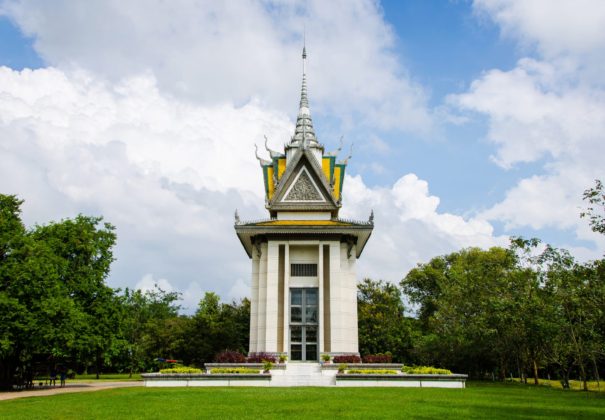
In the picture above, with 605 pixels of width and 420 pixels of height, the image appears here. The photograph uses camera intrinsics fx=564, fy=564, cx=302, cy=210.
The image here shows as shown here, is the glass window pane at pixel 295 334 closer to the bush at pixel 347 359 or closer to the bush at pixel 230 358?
the bush at pixel 347 359

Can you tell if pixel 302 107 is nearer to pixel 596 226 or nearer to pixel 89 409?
pixel 596 226

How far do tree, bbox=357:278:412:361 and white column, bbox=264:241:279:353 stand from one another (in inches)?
543

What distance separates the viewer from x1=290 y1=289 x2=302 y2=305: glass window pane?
108 feet

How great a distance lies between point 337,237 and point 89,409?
20404 mm

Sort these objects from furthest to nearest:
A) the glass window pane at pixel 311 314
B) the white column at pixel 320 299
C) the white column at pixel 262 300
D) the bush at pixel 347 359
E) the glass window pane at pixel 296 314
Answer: the glass window pane at pixel 296 314 → the glass window pane at pixel 311 314 → the white column at pixel 262 300 → the white column at pixel 320 299 → the bush at pixel 347 359

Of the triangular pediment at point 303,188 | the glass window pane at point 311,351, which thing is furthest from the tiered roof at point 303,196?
the glass window pane at point 311,351

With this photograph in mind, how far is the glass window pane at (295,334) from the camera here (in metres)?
32.4

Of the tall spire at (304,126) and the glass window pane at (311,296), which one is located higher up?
the tall spire at (304,126)

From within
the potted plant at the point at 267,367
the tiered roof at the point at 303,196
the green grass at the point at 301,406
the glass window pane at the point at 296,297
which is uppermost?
the tiered roof at the point at 303,196

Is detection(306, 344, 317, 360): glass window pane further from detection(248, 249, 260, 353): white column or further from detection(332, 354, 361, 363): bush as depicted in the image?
detection(332, 354, 361, 363): bush

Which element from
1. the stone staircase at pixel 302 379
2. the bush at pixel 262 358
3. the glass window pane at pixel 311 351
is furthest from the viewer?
the glass window pane at pixel 311 351

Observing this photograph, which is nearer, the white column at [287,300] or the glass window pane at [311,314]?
the white column at [287,300]

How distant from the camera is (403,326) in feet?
150

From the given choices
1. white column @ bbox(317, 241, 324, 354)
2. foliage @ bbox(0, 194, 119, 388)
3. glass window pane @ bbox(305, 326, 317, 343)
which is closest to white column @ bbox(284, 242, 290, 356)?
glass window pane @ bbox(305, 326, 317, 343)
